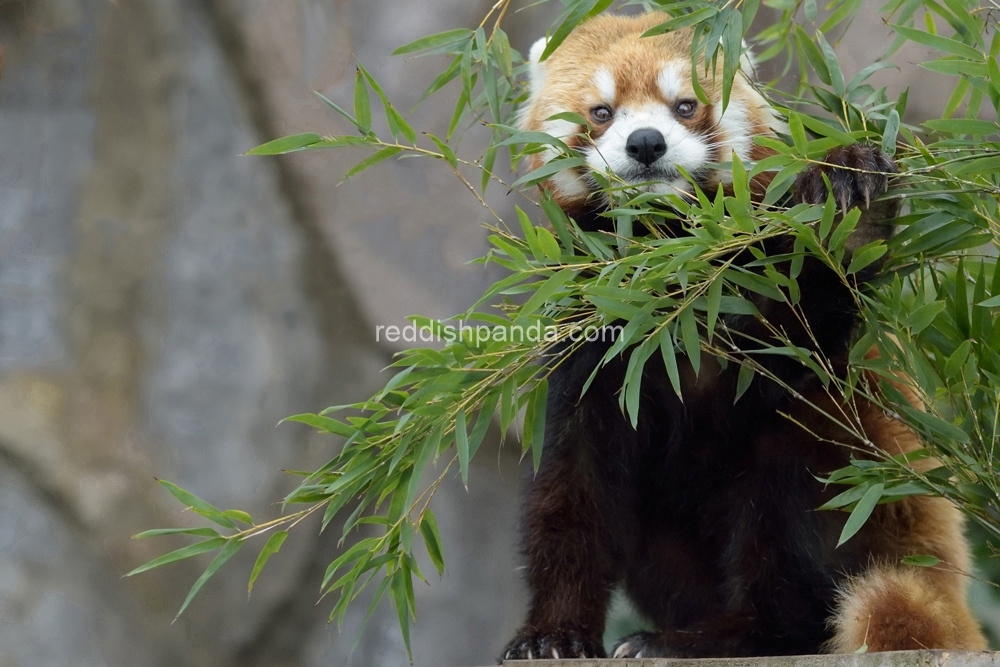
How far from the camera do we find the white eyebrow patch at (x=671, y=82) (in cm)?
242

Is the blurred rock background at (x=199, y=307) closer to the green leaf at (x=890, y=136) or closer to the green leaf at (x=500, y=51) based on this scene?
the green leaf at (x=500, y=51)

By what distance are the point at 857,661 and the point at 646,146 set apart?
1.28 m

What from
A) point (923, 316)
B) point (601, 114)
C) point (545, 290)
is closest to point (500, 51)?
point (601, 114)

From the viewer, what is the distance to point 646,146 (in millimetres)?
2205

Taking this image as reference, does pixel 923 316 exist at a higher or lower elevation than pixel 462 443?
higher

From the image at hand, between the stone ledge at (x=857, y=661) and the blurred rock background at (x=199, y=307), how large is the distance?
1883 millimetres

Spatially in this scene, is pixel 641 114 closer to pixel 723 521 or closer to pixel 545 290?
pixel 545 290

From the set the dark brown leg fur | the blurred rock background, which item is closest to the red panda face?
the dark brown leg fur

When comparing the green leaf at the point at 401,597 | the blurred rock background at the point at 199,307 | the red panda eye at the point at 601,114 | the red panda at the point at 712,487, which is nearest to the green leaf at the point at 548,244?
the red panda at the point at 712,487

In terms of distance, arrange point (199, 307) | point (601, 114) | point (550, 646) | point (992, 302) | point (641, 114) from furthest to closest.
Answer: point (199, 307), point (601, 114), point (641, 114), point (550, 646), point (992, 302)

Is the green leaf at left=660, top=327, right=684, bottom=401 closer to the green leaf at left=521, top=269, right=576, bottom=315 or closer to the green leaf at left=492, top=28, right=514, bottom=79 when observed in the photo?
the green leaf at left=521, top=269, right=576, bottom=315

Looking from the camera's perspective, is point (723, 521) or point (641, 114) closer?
point (723, 521)

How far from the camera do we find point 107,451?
11.0ft

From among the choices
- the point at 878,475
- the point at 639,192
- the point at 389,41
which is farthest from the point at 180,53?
the point at 878,475
